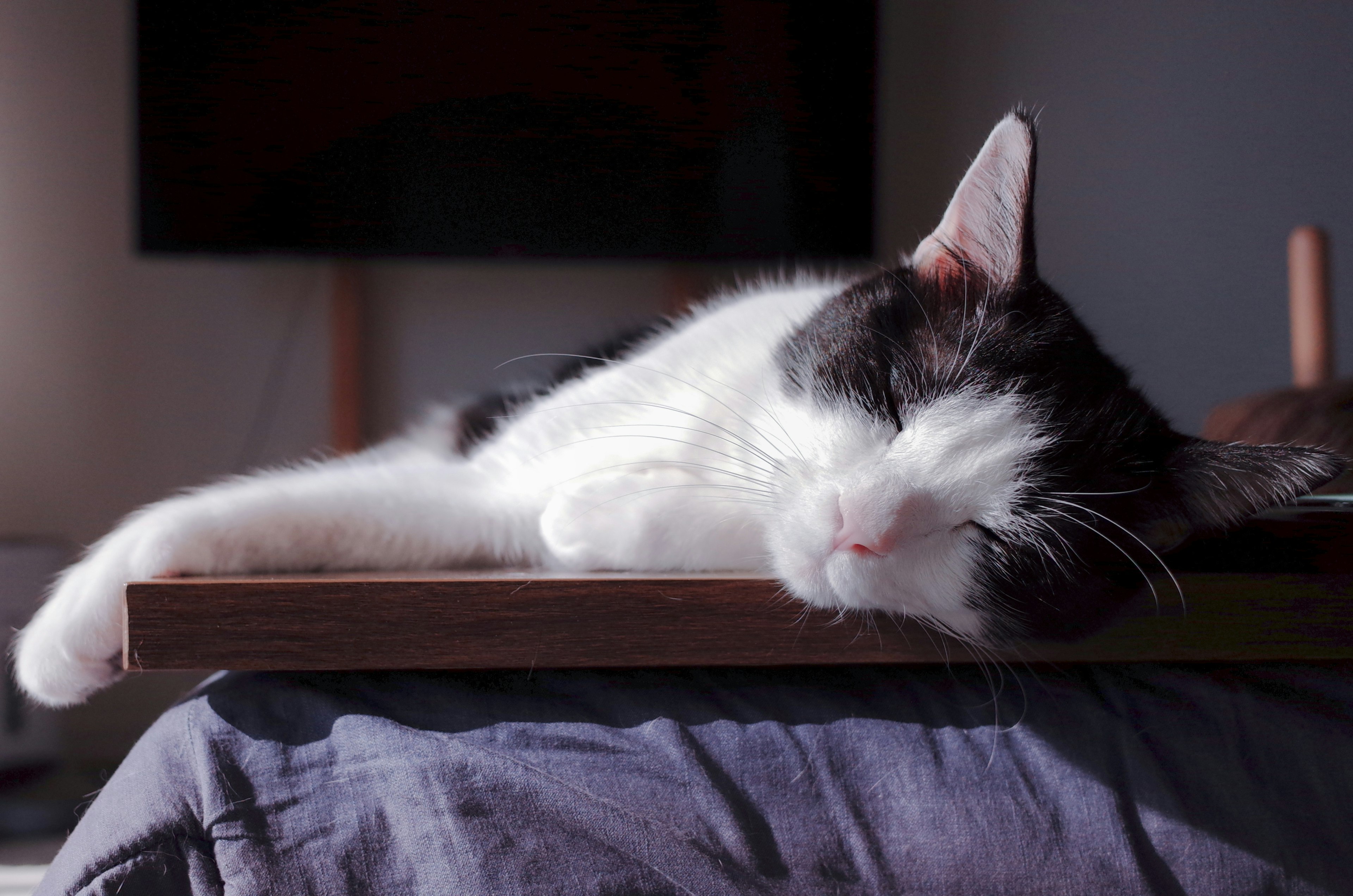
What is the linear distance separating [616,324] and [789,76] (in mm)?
683

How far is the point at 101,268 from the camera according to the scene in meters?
1.81

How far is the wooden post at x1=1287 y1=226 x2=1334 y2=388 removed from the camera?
51.8 inches

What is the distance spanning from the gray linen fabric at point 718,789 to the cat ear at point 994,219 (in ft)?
1.15

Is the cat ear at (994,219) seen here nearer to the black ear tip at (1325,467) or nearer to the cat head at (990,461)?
the cat head at (990,461)

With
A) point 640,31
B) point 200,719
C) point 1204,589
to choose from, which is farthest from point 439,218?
point 1204,589

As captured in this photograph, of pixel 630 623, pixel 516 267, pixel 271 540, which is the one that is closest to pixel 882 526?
pixel 630 623

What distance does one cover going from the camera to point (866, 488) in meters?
0.57

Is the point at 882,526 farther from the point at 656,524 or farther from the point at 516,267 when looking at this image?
the point at 516,267

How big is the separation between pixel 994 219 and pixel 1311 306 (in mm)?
1044

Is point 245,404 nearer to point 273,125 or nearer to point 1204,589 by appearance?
point 273,125

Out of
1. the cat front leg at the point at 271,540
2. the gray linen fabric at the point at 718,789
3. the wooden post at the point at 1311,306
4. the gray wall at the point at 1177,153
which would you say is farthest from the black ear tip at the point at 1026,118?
the wooden post at the point at 1311,306

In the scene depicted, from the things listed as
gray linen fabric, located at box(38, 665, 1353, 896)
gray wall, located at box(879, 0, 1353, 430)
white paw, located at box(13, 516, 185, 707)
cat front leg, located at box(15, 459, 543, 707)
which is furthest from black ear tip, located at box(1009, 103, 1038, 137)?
gray wall, located at box(879, 0, 1353, 430)

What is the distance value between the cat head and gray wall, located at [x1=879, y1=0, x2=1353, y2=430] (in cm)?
80

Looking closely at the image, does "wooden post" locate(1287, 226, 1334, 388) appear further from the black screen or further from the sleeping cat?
the sleeping cat
